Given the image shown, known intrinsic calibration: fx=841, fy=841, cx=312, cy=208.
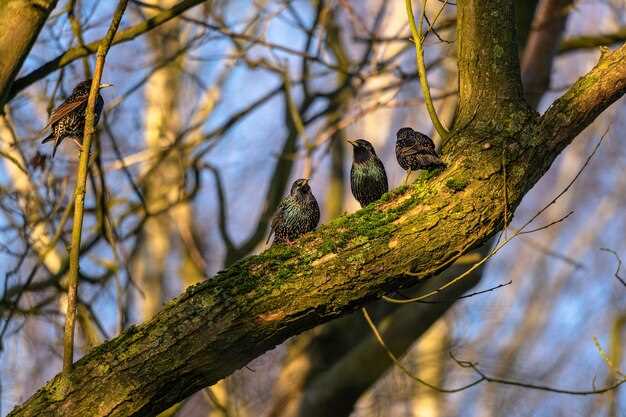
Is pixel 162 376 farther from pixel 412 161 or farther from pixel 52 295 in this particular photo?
pixel 52 295

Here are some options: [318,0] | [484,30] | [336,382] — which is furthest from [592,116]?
[318,0]

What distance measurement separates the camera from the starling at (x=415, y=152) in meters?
4.05

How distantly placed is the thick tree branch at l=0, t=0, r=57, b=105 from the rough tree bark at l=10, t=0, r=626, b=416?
5.31 ft

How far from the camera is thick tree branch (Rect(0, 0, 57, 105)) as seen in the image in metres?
4.36

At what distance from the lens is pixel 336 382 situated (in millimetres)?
7281

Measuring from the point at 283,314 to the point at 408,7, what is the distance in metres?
1.75

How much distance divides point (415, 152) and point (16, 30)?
220cm

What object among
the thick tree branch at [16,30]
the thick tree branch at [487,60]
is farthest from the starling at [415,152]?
the thick tree branch at [16,30]

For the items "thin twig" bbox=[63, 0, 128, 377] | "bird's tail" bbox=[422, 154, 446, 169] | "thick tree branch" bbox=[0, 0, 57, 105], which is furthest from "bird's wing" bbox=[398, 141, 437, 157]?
"thick tree branch" bbox=[0, 0, 57, 105]

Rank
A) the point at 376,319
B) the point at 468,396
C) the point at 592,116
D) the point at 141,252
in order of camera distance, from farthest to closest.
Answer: the point at 468,396, the point at 141,252, the point at 376,319, the point at 592,116

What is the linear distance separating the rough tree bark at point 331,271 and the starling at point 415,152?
0.08 m

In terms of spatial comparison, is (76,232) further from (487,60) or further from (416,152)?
(487,60)

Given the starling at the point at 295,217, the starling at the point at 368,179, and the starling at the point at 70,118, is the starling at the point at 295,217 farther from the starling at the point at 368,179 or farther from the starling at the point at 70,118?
the starling at the point at 70,118

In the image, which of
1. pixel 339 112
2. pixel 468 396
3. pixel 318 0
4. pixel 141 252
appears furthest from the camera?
pixel 468 396
